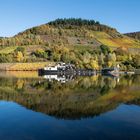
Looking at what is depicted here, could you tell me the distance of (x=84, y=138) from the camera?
19859 millimetres

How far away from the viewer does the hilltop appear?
122m

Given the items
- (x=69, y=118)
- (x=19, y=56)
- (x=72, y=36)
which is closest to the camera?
(x=69, y=118)

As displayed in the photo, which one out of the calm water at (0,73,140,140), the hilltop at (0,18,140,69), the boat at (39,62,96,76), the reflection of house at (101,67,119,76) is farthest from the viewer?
the hilltop at (0,18,140,69)

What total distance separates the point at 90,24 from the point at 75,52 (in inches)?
2512

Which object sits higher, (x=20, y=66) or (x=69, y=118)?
(x=20, y=66)

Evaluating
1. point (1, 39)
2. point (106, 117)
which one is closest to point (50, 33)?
point (1, 39)

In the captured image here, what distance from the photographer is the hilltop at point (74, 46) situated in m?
122

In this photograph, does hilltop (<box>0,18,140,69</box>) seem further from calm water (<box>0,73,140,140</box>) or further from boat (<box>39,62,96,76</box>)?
calm water (<box>0,73,140,140</box>)

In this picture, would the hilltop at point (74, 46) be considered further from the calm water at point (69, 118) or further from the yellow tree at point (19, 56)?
the calm water at point (69, 118)

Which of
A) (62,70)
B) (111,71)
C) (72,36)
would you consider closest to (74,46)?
(72,36)

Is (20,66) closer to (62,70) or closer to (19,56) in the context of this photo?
(19,56)

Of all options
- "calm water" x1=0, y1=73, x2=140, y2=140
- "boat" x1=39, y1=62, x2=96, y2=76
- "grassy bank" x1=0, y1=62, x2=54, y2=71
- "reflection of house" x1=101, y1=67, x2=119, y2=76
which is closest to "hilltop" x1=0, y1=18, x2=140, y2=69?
"grassy bank" x1=0, y1=62, x2=54, y2=71

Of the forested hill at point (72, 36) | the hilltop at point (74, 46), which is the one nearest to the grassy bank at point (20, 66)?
the hilltop at point (74, 46)

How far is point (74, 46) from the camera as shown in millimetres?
140625
